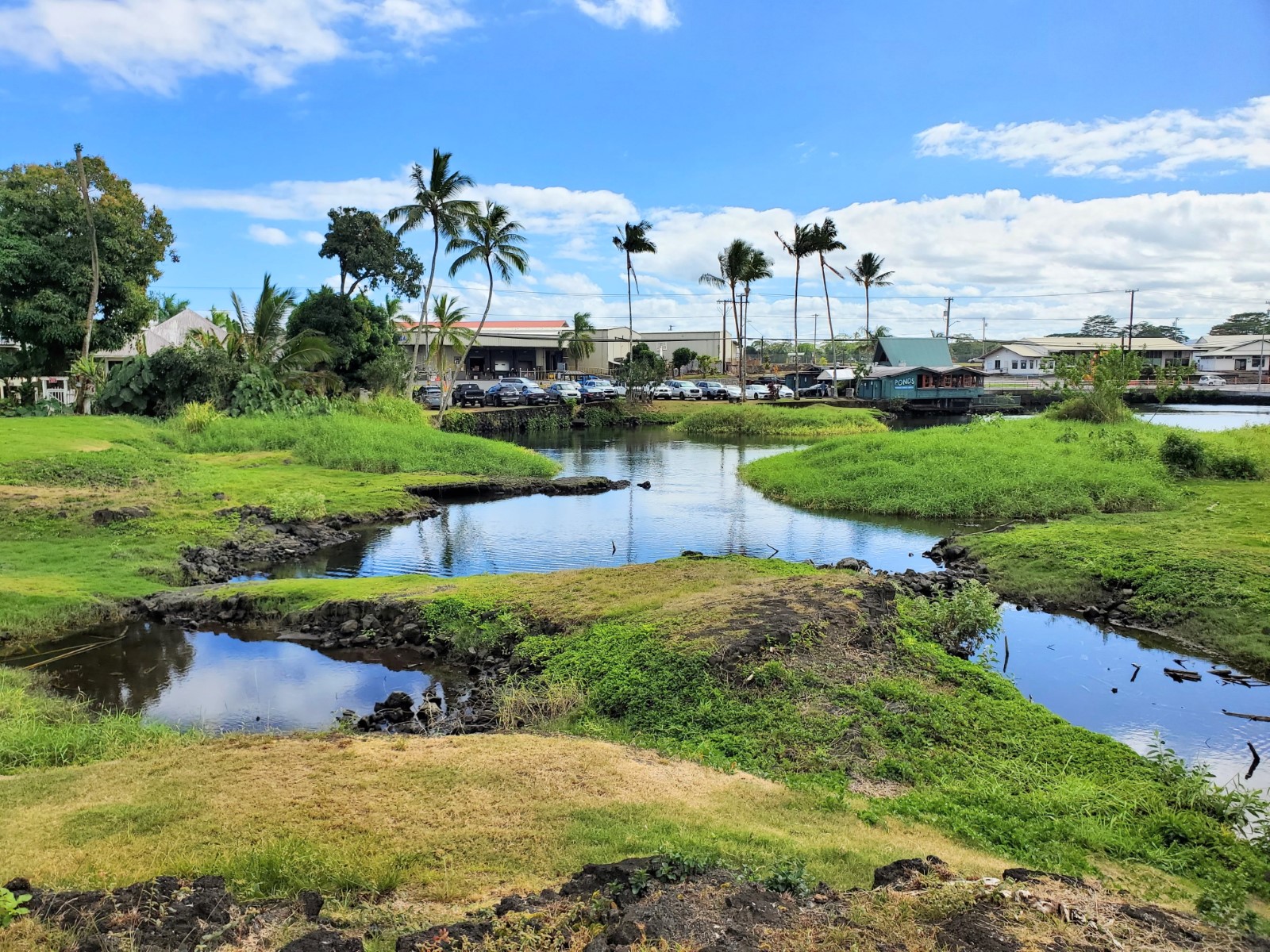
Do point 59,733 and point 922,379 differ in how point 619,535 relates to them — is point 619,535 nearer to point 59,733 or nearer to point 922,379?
point 59,733

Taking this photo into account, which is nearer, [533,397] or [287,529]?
[287,529]

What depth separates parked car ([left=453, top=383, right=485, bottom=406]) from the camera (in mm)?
54219

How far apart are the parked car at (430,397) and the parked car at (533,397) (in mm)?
5533

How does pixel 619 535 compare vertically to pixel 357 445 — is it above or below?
below

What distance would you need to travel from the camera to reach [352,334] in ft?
132

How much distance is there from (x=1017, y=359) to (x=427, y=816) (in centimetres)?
9850

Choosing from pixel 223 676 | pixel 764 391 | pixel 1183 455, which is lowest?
pixel 223 676

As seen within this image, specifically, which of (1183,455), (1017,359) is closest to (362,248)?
(1183,455)

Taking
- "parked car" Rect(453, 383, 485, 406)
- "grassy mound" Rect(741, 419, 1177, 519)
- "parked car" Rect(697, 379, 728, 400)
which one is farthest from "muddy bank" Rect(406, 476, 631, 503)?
"parked car" Rect(697, 379, 728, 400)

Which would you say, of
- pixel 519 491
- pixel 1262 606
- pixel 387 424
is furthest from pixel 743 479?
pixel 1262 606

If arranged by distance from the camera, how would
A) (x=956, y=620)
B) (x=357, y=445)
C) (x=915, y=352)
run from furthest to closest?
(x=915, y=352)
(x=357, y=445)
(x=956, y=620)

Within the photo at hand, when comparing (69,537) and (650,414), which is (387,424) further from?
(650,414)

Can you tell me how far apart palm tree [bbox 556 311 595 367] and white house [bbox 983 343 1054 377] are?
43.6 m

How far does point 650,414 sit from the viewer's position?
56750 mm
